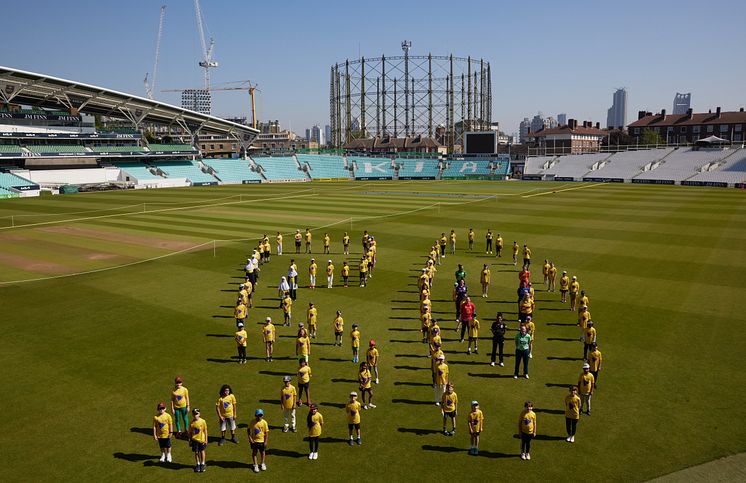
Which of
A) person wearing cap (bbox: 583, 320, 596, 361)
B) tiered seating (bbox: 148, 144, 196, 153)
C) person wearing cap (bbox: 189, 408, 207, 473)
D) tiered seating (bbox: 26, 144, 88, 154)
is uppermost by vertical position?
tiered seating (bbox: 148, 144, 196, 153)

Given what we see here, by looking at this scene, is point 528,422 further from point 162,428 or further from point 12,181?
point 12,181

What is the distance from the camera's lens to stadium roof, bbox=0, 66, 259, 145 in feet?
264

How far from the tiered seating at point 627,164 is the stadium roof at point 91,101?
78.6 metres

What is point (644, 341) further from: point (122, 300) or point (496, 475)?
point (122, 300)

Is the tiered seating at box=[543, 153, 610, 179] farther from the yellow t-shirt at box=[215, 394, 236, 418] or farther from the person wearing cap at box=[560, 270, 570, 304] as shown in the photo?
the yellow t-shirt at box=[215, 394, 236, 418]

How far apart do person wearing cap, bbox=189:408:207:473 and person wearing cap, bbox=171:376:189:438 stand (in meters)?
1.58

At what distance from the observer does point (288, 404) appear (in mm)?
12055

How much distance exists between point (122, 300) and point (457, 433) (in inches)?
686

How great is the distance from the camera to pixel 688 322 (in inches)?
765

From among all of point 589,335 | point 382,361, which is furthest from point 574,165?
point 382,361

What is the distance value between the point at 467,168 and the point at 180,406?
117 metres

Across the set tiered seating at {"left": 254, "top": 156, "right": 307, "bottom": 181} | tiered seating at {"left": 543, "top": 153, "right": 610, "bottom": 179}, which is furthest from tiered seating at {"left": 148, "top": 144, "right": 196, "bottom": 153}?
tiered seating at {"left": 543, "top": 153, "right": 610, "bottom": 179}

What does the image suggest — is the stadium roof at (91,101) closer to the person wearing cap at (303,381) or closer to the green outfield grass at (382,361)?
the green outfield grass at (382,361)

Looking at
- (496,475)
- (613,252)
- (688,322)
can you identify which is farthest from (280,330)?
(613,252)
